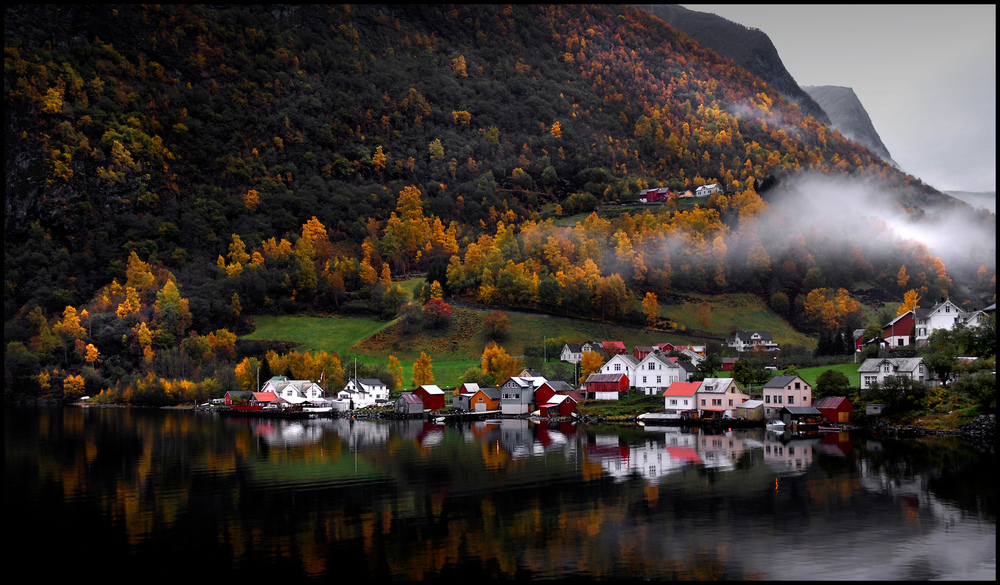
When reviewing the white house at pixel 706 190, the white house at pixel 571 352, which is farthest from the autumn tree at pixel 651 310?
the white house at pixel 706 190

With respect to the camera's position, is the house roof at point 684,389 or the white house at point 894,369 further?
the house roof at point 684,389

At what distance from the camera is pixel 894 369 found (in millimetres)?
63844

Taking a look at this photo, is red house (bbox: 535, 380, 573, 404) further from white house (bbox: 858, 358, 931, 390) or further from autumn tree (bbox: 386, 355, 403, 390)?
white house (bbox: 858, 358, 931, 390)

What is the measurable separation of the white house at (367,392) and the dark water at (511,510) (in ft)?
123

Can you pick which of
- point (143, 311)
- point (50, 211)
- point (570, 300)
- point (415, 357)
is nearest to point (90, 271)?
point (50, 211)

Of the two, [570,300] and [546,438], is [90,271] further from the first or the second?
[546,438]

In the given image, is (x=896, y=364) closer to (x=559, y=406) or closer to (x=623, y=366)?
(x=623, y=366)

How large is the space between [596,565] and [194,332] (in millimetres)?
112506

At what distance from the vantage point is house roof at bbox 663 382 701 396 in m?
71.1

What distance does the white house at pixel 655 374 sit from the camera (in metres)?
81.8

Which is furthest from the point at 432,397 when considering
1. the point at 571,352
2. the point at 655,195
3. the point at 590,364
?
the point at 655,195

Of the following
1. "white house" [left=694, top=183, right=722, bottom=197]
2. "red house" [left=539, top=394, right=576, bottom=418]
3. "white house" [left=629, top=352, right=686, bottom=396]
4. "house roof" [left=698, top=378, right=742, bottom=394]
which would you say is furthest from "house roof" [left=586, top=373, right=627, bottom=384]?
"white house" [left=694, top=183, right=722, bottom=197]

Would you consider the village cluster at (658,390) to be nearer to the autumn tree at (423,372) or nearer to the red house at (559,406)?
the red house at (559,406)

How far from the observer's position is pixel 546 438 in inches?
2365
